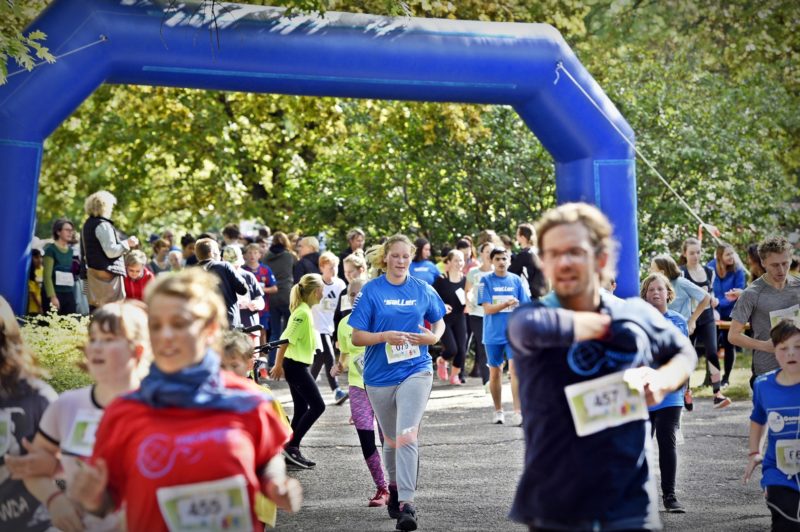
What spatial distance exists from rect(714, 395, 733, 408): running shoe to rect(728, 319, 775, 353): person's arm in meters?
4.70

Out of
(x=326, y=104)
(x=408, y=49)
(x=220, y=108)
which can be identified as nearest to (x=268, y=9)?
(x=408, y=49)

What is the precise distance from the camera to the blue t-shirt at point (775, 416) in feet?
22.6

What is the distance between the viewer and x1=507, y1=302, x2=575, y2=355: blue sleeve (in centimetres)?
387

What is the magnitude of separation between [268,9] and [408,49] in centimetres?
140

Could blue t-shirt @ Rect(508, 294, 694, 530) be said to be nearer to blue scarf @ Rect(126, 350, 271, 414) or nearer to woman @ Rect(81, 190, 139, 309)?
blue scarf @ Rect(126, 350, 271, 414)

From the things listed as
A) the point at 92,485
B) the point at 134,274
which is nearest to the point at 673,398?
the point at 92,485

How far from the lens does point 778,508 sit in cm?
681

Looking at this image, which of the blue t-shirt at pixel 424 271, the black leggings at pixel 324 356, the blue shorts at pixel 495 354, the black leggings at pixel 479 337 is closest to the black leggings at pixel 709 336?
the blue shorts at pixel 495 354

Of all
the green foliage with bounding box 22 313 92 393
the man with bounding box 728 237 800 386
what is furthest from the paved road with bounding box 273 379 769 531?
the green foliage with bounding box 22 313 92 393

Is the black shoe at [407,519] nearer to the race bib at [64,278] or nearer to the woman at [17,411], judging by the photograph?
the woman at [17,411]

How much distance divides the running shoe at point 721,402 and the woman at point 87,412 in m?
10.5

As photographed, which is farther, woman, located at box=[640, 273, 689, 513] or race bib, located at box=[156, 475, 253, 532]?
woman, located at box=[640, 273, 689, 513]

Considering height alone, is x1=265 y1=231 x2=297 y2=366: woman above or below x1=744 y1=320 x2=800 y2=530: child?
above

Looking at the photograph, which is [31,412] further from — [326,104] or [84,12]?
[326,104]
